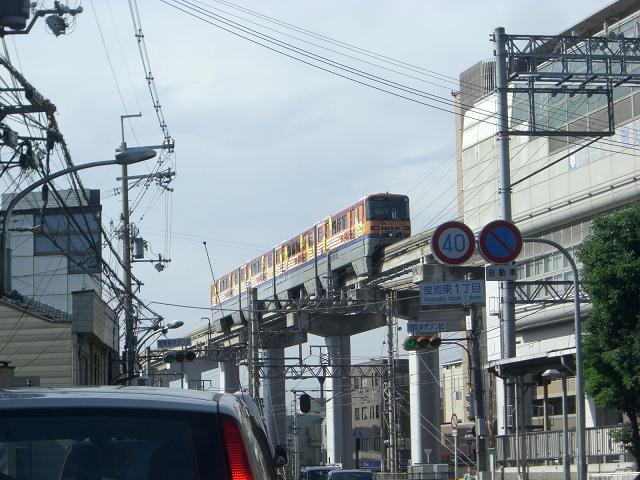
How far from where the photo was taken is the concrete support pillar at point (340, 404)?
55188 mm

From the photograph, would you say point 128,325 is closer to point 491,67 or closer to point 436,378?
point 436,378

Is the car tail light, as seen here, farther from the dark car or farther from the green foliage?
the green foliage

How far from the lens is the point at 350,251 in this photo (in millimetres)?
49656

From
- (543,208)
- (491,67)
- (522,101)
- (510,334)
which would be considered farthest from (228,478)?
(491,67)

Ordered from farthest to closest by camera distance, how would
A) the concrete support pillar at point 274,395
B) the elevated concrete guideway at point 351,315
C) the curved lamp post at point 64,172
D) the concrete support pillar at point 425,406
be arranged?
the concrete support pillar at point 274,395, the concrete support pillar at point 425,406, the elevated concrete guideway at point 351,315, the curved lamp post at point 64,172

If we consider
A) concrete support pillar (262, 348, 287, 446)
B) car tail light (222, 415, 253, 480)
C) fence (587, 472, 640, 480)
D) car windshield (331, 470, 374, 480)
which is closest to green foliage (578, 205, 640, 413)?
fence (587, 472, 640, 480)

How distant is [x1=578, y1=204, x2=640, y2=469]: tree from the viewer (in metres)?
24.7

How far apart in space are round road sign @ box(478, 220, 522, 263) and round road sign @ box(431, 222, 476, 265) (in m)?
0.83

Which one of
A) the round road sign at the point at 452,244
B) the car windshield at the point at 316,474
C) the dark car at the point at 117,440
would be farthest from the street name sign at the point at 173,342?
the dark car at the point at 117,440

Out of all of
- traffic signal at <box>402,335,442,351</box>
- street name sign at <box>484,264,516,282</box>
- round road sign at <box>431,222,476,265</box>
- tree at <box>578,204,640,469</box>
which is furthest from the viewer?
traffic signal at <box>402,335,442,351</box>

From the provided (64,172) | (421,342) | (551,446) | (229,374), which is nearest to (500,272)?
(421,342)

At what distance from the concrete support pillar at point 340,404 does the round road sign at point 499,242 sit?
108 feet

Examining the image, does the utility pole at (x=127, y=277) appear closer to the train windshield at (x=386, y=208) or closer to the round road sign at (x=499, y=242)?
the train windshield at (x=386, y=208)

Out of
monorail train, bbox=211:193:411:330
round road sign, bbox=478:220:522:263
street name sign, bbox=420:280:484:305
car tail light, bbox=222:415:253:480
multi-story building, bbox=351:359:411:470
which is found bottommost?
multi-story building, bbox=351:359:411:470
